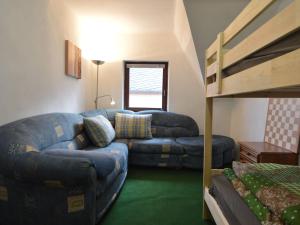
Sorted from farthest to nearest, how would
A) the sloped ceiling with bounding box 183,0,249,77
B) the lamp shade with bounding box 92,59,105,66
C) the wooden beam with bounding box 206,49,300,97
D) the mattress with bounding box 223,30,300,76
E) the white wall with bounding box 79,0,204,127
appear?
the white wall with bounding box 79,0,204,127, the lamp shade with bounding box 92,59,105,66, the sloped ceiling with bounding box 183,0,249,77, the mattress with bounding box 223,30,300,76, the wooden beam with bounding box 206,49,300,97

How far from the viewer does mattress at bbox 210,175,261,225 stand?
41.2 inches

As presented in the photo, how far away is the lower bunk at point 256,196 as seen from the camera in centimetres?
98

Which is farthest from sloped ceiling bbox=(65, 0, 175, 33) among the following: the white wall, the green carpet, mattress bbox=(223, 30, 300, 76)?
the green carpet

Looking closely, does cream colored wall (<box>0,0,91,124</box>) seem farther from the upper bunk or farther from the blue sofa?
the upper bunk

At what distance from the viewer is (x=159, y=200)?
6.98 ft

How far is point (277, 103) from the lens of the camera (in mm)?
2682

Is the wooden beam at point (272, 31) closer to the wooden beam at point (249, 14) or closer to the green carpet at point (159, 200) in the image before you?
the wooden beam at point (249, 14)

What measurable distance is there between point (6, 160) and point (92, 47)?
2.80m

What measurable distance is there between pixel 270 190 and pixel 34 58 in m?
2.24

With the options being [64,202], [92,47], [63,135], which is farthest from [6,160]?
[92,47]

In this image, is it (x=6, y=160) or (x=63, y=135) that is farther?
(x=63, y=135)

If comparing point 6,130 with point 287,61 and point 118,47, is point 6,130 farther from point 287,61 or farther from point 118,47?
point 118,47

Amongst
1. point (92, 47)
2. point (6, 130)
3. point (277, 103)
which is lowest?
point (6, 130)

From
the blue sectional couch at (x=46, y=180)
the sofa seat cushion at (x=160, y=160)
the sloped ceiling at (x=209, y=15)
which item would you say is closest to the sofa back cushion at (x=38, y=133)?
the blue sectional couch at (x=46, y=180)
